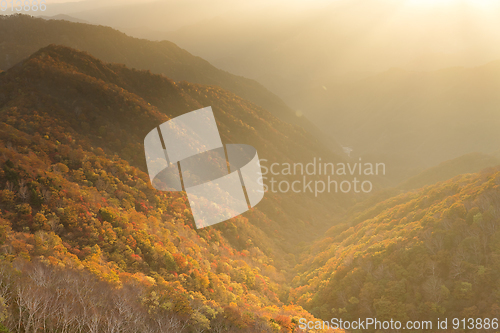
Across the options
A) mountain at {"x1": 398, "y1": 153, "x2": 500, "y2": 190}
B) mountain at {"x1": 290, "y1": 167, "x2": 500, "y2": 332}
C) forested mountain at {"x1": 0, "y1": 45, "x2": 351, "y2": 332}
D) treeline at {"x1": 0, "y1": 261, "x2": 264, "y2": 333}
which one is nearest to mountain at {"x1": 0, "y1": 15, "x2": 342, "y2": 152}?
forested mountain at {"x1": 0, "y1": 45, "x2": 351, "y2": 332}

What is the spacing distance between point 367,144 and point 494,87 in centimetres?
8791

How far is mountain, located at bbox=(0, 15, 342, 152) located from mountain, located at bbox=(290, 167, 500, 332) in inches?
3559

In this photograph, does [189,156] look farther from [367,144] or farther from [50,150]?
[367,144]

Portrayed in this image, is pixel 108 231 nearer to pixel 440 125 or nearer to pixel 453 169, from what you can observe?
pixel 453 169

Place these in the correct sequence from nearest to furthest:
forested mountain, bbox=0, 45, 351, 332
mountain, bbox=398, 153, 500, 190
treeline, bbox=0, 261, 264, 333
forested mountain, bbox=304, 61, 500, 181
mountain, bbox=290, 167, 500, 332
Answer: treeline, bbox=0, 261, 264, 333, forested mountain, bbox=0, 45, 351, 332, mountain, bbox=290, 167, 500, 332, mountain, bbox=398, 153, 500, 190, forested mountain, bbox=304, 61, 500, 181

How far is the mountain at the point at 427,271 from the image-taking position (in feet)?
77.6

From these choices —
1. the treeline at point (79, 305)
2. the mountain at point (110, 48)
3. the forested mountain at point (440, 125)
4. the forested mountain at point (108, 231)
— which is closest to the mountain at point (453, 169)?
the forested mountain at point (440, 125)

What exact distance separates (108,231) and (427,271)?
99.2ft

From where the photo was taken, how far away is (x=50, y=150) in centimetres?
Result: 3100

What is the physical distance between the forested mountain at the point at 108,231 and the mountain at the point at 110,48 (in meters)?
42.5

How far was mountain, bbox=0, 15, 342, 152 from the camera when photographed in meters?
86.0

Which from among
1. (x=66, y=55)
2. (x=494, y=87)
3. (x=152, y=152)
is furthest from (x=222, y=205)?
(x=494, y=87)

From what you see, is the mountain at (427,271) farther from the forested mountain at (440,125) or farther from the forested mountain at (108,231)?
the forested mountain at (440,125)

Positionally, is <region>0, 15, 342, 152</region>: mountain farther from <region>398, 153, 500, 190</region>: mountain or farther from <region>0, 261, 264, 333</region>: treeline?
<region>0, 261, 264, 333</region>: treeline
